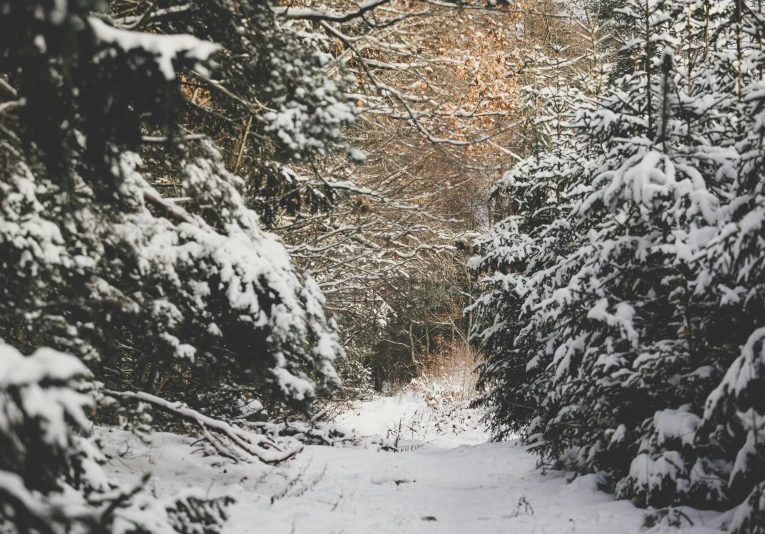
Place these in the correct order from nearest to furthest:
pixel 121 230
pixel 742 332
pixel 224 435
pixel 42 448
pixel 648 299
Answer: pixel 42 448, pixel 121 230, pixel 742 332, pixel 648 299, pixel 224 435

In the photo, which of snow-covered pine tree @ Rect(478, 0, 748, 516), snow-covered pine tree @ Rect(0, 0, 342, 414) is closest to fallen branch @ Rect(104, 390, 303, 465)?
snow-covered pine tree @ Rect(0, 0, 342, 414)

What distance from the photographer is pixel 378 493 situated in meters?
5.38

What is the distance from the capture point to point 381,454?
23.8ft

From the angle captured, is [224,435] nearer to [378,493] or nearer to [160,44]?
[378,493]

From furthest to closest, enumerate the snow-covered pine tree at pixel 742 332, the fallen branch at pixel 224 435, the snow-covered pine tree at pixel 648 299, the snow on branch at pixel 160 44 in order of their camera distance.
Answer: the fallen branch at pixel 224 435 → the snow-covered pine tree at pixel 648 299 → the snow-covered pine tree at pixel 742 332 → the snow on branch at pixel 160 44

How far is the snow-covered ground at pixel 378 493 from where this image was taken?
4.11 metres

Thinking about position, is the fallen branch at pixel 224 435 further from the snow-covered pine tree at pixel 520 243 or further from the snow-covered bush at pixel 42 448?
the snow-covered pine tree at pixel 520 243

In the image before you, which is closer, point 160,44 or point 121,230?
point 160,44

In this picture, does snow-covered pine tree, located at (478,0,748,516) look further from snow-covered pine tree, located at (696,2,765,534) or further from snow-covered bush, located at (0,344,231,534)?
snow-covered bush, located at (0,344,231,534)

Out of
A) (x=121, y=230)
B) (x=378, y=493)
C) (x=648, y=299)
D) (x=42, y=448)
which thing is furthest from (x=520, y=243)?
(x=42, y=448)

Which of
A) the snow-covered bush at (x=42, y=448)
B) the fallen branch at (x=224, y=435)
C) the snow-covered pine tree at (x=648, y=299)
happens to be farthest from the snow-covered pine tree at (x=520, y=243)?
the snow-covered bush at (x=42, y=448)

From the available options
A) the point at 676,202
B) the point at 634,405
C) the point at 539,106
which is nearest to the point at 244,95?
the point at 676,202

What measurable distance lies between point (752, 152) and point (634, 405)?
2.22 meters

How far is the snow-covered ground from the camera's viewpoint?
411 cm
